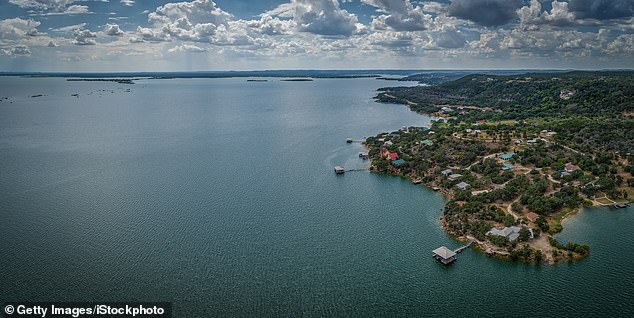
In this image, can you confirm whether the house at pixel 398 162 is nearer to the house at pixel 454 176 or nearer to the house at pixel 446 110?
the house at pixel 454 176

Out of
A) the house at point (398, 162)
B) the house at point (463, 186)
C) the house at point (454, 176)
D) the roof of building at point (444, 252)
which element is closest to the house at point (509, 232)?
the roof of building at point (444, 252)

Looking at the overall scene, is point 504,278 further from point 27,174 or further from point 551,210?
point 27,174

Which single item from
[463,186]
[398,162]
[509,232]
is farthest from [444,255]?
[398,162]

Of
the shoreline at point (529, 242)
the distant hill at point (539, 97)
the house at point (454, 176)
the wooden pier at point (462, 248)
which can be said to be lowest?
the wooden pier at point (462, 248)

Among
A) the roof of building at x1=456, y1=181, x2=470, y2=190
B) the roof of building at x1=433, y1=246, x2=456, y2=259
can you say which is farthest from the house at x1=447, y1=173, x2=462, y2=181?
the roof of building at x1=433, y1=246, x2=456, y2=259

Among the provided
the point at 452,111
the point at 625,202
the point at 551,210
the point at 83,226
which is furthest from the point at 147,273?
the point at 452,111

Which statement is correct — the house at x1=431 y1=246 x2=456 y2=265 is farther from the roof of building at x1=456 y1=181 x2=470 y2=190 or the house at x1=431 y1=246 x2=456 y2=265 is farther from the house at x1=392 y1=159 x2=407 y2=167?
the house at x1=392 y1=159 x2=407 y2=167
